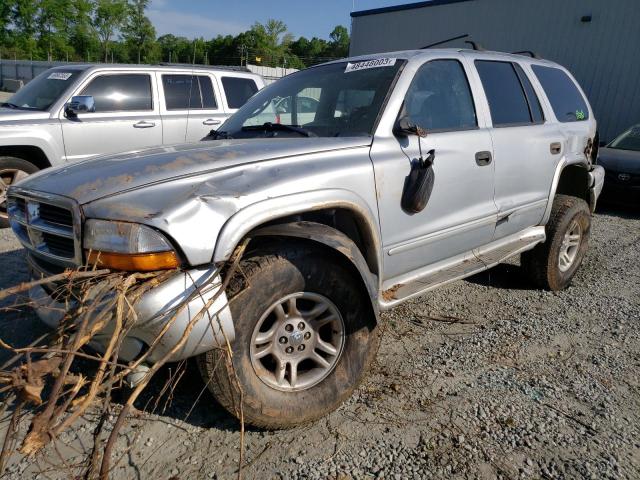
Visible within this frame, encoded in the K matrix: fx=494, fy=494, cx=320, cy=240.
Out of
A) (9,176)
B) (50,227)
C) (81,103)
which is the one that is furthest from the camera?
(9,176)

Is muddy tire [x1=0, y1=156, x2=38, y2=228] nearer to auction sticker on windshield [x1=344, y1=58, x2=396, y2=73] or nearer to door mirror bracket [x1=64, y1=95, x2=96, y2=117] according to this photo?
door mirror bracket [x1=64, y1=95, x2=96, y2=117]

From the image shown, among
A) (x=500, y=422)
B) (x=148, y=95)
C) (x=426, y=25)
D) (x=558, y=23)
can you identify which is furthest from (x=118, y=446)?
(x=426, y=25)

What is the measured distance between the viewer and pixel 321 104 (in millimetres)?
3412

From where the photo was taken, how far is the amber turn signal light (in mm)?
1992

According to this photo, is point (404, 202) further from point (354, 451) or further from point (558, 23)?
point (558, 23)

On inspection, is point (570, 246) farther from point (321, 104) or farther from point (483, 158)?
point (321, 104)

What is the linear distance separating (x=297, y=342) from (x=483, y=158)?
5.90 feet

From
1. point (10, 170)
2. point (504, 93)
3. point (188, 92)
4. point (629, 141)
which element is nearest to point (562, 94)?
point (504, 93)

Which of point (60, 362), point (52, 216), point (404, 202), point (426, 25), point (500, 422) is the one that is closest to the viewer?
point (60, 362)

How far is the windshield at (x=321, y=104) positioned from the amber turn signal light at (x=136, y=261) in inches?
50.8

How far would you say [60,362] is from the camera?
5.67ft

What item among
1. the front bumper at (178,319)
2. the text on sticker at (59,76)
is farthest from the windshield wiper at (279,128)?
the text on sticker at (59,76)

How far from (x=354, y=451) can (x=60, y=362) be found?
1330 millimetres

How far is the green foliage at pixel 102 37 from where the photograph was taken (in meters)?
57.5
